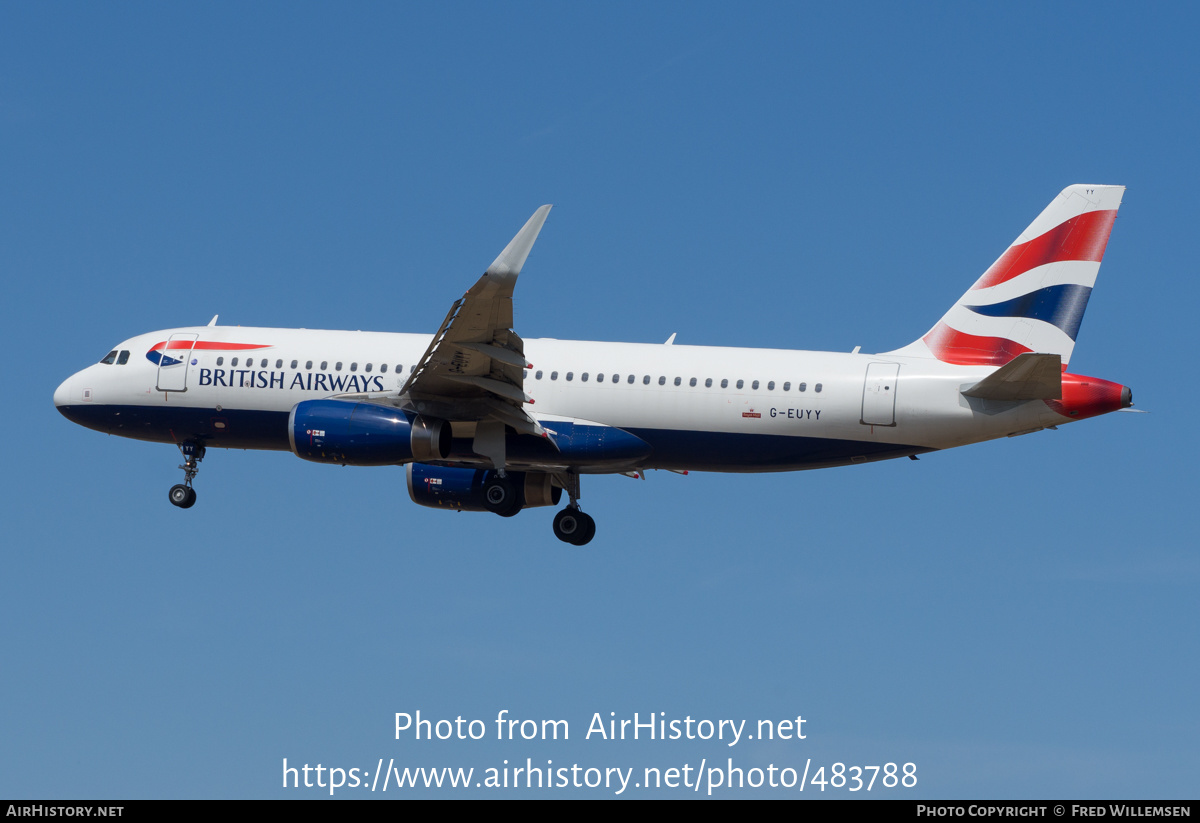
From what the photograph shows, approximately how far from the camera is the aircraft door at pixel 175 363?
41.8 metres

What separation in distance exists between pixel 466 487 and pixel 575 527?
3152mm

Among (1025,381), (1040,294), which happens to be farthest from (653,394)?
(1040,294)

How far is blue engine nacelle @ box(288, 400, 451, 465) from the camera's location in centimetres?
3741

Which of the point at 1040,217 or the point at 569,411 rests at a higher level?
the point at 1040,217

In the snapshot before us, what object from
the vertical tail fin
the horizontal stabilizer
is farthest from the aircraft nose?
the horizontal stabilizer

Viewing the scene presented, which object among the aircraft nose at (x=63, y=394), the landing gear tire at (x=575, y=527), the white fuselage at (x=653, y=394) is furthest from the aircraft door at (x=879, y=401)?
the aircraft nose at (x=63, y=394)

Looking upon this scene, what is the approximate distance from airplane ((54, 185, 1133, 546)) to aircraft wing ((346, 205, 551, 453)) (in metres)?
0.06

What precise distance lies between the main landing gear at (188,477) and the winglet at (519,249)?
534 inches

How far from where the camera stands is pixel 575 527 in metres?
41.9

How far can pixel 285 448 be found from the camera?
4184 centimetres

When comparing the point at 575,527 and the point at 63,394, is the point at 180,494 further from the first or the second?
the point at 575,527

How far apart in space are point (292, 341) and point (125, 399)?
17.1ft

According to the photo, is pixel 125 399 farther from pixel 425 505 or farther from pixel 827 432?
pixel 827 432

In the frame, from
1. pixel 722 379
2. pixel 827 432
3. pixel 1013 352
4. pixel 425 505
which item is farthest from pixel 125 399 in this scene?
pixel 1013 352
